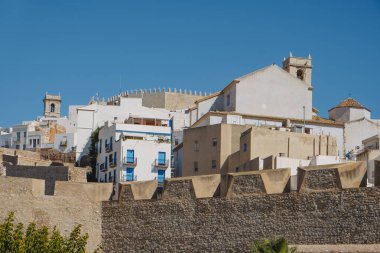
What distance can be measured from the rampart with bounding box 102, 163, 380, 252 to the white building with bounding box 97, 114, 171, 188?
1543cm

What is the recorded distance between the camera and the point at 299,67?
61.4 metres

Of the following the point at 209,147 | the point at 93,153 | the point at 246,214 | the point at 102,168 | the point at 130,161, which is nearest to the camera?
the point at 246,214

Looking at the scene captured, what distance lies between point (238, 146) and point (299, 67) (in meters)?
19.7

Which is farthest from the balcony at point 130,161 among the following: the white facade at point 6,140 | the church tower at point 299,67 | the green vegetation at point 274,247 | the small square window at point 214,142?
the white facade at point 6,140

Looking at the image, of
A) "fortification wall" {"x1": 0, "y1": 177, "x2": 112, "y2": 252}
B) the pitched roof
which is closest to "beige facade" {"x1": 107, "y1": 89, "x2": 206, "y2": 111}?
the pitched roof

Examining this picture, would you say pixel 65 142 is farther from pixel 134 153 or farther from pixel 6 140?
pixel 6 140

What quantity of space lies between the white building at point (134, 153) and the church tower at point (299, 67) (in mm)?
13756

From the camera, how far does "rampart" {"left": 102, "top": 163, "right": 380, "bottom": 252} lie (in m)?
25.4

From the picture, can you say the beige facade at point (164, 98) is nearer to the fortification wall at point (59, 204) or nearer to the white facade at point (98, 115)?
the white facade at point (98, 115)

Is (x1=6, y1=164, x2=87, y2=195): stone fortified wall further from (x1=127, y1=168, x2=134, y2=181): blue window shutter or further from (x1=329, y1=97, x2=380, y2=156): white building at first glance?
(x1=329, y1=97, x2=380, y2=156): white building

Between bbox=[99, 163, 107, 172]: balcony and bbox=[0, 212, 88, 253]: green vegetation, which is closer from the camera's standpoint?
bbox=[0, 212, 88, 253]: green vegetation

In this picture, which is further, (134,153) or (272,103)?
(272,103)

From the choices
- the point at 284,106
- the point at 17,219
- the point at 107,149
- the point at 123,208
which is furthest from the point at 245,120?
the point at 17,219

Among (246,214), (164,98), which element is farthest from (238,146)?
(164,98)
